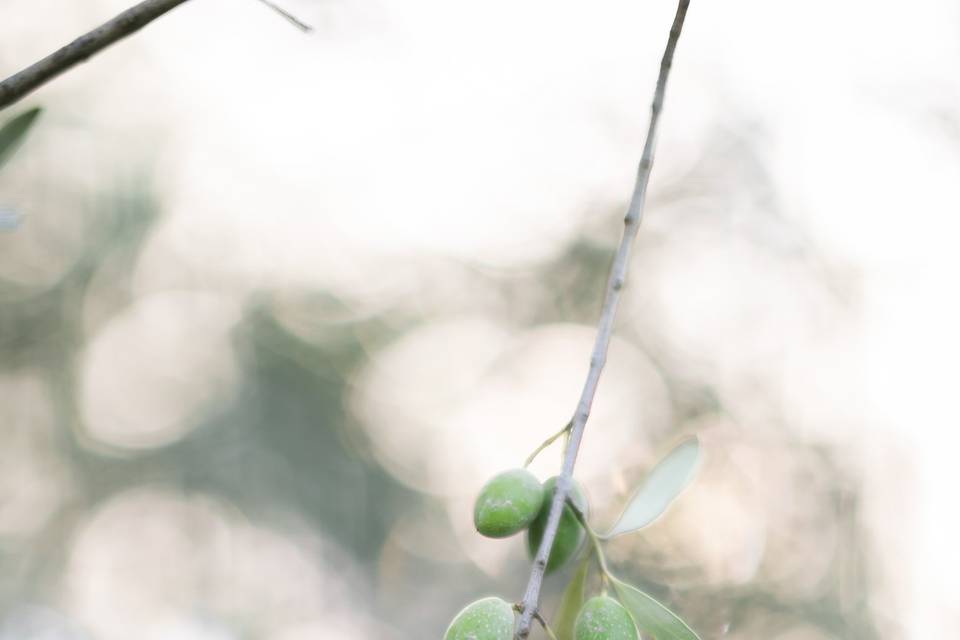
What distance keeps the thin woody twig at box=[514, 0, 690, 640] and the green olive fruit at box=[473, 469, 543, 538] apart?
87 millimetres

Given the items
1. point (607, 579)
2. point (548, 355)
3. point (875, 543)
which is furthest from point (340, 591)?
point (607, 579)

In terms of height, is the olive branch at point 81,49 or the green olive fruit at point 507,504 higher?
the olive branch at point 81,49

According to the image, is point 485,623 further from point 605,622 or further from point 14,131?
point 14,131

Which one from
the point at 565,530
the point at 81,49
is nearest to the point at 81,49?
the point at 81,49

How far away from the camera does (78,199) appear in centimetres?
834

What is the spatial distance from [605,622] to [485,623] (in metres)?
0.11

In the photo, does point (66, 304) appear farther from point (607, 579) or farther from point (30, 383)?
point (607, 579)

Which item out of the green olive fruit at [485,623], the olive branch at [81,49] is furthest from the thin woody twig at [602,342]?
the olive branch at [81,49]

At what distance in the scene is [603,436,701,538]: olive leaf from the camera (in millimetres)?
890

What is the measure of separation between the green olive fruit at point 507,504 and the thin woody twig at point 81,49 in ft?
1.64

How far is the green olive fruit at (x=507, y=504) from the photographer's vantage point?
0.87m

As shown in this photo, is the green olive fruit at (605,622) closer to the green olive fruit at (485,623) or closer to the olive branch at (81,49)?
the green olive fruit at (485,623)

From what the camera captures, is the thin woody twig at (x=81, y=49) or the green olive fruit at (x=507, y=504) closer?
the thin woody twig at (x=81, y=49)

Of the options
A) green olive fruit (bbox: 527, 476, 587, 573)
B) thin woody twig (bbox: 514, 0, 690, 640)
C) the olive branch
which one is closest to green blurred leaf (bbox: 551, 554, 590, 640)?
green olive fruit (bbox: 527, 476, 587, 573)
